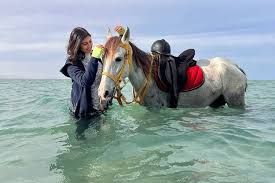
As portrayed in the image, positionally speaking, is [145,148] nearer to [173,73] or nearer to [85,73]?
[85,73]

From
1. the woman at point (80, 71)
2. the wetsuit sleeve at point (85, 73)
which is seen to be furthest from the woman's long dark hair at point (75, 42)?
the wetsuit sleeve at point (85, 73)

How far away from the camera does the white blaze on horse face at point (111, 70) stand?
21.4 ft

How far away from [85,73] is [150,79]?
80.9 inches

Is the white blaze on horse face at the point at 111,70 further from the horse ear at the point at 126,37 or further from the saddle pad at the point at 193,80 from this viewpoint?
the saddle pad at the point at 193,80

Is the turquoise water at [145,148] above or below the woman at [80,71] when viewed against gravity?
below

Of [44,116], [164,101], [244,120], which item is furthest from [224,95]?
[44,116]

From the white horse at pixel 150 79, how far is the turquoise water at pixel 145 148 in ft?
0.78

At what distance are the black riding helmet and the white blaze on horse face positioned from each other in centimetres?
120

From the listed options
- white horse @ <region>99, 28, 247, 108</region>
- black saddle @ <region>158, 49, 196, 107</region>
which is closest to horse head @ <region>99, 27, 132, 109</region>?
white horse @ <region>99, 28, 247, 108</region>

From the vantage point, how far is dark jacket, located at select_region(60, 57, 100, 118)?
6.30m

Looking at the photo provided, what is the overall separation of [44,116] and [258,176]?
20.6ft

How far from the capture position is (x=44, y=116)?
33.0 ft

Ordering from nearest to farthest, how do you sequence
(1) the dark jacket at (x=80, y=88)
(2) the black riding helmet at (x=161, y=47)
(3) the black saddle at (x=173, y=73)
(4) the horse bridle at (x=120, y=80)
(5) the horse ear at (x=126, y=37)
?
(1) the dark jacket at (x=80, y=88) < (4) the horse bridle at (x=120, y=80) < (5) the horse ear at (x=126, y=37) < (3) the black saddle at (x=173, y=73) < (2) the black riding helmet at (x=161, y=47)

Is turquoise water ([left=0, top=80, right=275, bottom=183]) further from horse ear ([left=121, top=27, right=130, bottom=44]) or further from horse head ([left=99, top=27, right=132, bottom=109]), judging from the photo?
horse ear ([left=121, top=27, right=130, bottom=44])
